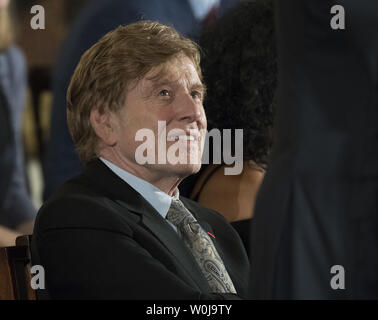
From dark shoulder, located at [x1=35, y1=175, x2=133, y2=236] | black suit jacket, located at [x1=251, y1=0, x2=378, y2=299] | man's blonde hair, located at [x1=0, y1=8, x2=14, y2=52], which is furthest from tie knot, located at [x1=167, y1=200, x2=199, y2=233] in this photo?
man's blonde hair, located at [x1=0, y1=8, x2=14, y2=52]

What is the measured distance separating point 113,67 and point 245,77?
515 mm

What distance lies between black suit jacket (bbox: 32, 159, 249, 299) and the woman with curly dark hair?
1.26 feet

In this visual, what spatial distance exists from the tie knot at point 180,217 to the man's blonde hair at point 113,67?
21 centimetres

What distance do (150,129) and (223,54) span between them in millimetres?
491

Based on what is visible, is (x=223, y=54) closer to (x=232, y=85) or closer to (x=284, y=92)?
(x=232, y=85)

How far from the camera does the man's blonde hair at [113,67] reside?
162 centimetres

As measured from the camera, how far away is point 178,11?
245 cm

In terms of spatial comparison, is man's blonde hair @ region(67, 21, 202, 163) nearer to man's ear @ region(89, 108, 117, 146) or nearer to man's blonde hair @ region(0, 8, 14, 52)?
man's ear @ region(89, 108, 117, 146)

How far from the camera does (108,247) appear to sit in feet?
4.59

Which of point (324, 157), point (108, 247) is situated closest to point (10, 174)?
point (108, 247)

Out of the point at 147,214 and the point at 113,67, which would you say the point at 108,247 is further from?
the point at 113,67

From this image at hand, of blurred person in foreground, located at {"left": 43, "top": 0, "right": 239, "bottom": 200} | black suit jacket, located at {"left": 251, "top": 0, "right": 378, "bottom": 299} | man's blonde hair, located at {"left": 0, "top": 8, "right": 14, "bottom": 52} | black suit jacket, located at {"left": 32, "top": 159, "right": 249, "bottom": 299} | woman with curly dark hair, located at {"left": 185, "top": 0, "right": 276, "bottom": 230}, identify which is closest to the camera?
black suit jacket, located at {"left": 251, "top": 0, "right": 378, "bottom": 299}

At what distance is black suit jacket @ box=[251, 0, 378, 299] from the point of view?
35.0 inches

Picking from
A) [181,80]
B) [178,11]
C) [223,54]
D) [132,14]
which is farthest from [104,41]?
[178,11]
